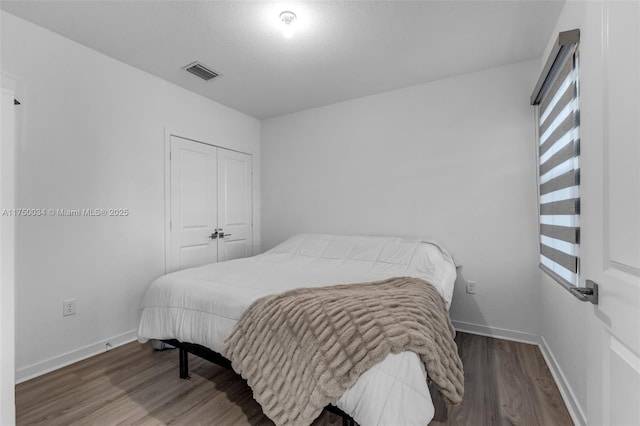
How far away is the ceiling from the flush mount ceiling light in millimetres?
46

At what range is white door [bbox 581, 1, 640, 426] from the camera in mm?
746

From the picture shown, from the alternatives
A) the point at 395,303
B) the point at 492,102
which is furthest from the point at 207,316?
the point at 492,102

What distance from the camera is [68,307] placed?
2.34 m

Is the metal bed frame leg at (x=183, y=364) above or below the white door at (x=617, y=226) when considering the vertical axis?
below

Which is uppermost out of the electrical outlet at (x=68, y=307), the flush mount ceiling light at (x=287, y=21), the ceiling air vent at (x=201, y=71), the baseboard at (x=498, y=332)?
the ceiling air vent at (x=201, y=71)

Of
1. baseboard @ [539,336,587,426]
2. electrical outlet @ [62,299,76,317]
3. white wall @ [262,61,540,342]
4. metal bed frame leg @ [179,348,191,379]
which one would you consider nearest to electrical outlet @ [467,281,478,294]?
white wall @ [262,61,540,342]

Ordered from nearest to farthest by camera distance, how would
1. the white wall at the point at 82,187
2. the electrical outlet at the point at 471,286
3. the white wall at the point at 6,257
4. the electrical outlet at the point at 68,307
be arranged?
1. the white wall at the point at 6,257
2. the white wall at the point at 82,187
3. the electrical outlet at the point at 68,307
4. the electrical outlet at the point at 471,286

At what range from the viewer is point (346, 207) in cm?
359

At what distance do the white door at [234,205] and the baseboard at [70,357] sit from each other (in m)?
1.25

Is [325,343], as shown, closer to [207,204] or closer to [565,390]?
[565,390]

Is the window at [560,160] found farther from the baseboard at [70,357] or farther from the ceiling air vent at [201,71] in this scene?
the baseboard at [70,357]

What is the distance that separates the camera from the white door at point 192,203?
3115mm

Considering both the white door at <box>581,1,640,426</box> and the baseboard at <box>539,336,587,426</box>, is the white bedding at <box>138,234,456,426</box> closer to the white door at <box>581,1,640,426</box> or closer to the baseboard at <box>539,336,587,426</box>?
the white door at <box>581,1,640,426</box>

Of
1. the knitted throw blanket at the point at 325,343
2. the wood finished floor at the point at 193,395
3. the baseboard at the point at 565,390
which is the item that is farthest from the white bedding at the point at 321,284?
the baseboard at the point at 565,390
